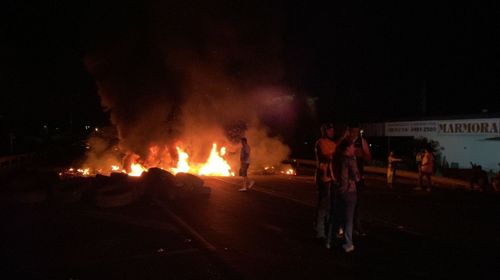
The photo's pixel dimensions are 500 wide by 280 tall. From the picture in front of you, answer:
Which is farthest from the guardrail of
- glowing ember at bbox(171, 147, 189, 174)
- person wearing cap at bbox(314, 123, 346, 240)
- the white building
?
person wearing cap at bbox(314, 123, 346, 240)

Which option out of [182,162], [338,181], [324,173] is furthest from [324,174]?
[182,162]

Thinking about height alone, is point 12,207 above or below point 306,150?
below

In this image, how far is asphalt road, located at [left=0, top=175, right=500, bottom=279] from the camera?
7.30m

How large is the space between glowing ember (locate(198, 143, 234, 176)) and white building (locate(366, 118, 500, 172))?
471 inches

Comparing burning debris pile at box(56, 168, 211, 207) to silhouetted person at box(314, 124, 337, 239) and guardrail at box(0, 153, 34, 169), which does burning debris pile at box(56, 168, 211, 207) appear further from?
guardrail at box(0, 153, 34, 169)

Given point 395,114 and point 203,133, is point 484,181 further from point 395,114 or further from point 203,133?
point 395,114

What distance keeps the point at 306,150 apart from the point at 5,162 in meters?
20.7

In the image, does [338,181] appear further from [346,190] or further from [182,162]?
[182,162]

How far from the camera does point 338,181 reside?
8.43m

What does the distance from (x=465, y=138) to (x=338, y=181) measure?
70.8 feet

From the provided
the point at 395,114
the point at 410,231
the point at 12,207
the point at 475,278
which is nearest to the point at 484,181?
the point at 410,231

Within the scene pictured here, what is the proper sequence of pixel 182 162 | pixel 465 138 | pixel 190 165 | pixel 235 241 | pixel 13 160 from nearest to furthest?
pixel 235 241 < pixel 190 165 < pixel 182 162 < pixel 465 138 < pixel 13 160

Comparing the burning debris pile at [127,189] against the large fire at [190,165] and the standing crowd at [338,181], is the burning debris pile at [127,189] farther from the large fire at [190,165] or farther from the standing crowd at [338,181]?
the large fire at [190,165]

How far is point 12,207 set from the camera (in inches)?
→ 526
